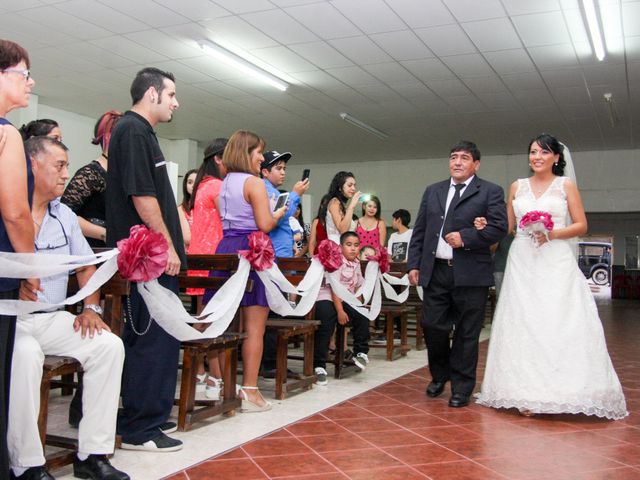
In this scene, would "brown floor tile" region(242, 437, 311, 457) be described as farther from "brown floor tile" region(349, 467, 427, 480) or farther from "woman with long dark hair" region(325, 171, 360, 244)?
"woman with long dark hair" region(325, 171, 360, 244)

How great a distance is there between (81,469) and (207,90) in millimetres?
8355

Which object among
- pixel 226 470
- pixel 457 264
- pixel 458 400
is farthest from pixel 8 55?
pixel 458 400

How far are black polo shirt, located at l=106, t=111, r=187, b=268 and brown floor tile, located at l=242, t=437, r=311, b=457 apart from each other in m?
0.95

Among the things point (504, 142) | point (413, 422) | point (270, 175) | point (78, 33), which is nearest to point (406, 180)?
point (504, 142)

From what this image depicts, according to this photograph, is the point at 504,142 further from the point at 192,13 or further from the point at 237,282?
the point at 237,282

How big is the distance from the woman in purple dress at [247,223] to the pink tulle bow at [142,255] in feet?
3.23

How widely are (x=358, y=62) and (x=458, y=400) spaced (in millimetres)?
5680

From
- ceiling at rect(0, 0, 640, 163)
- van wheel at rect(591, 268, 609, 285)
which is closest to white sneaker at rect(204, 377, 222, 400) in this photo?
ceiling at rect(0, 0, 640, 163)

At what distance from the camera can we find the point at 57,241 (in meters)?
2.67

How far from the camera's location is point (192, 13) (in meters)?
7.05

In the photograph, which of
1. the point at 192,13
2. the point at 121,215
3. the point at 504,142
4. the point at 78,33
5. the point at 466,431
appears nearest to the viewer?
the point at 121,215

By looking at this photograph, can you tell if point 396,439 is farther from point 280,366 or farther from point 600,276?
point 600,276

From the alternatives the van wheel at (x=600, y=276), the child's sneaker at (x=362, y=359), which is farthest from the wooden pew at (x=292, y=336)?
the van wheel at (x=600, y=276)

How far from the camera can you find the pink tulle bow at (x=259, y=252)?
11.5 feet
